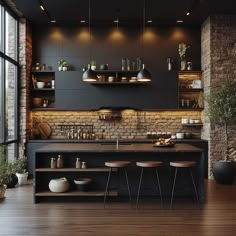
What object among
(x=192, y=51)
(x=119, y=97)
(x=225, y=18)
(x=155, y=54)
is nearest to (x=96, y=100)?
(x=119, y=97)

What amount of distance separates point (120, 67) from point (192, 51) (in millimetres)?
1865

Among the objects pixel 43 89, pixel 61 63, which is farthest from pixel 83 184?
pixel 61 63

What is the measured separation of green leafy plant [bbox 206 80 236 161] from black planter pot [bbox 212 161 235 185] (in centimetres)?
26

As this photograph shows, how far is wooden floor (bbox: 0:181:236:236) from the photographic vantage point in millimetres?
4625

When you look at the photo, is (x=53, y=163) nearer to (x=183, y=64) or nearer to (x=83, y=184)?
(x=83, y=184)

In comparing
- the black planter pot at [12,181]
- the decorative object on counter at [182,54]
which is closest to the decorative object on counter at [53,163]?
the black planter pot at [12,181]

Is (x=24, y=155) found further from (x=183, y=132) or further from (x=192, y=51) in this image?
(x=192, y=51)

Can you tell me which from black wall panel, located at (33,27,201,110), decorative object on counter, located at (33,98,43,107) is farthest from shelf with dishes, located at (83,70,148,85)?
decorative object on counter, located at (33,98,43,107)

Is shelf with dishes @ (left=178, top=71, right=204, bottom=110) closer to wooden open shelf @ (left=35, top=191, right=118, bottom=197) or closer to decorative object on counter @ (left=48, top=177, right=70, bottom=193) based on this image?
wooden open shelf @ (left=35, top=191, right=118, bottom=197)

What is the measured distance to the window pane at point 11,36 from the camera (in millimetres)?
8359

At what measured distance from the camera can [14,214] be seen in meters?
5.43

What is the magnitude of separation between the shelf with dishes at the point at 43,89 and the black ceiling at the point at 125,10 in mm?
1301

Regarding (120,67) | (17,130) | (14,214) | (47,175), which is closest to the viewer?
(14,214)

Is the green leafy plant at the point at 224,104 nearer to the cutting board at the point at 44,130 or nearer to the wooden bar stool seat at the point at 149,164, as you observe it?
the wooden bar stool seat at the point at 149,164
